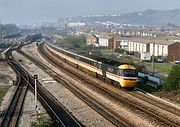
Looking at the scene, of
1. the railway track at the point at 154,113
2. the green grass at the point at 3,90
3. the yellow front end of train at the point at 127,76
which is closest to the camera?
the railway track at the point at 154,113

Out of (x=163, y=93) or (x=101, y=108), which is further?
(x=163, y=93)

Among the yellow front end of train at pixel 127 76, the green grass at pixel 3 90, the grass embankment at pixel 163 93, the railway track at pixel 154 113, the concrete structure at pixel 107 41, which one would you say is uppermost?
the yellow front end of train at pixel 127 76

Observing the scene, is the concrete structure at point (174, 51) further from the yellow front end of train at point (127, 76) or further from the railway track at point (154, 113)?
the railway track at point (154, 113)

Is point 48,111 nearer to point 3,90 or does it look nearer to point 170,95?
point 170,95

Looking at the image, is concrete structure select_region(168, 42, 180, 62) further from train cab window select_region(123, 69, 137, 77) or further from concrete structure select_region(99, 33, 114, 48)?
train cab window select_region(123, 69, 137, 77)

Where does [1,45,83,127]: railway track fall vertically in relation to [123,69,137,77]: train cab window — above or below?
below

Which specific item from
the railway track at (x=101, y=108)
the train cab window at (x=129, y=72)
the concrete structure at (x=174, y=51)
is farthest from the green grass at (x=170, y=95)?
the concrete structure at (x=174, y=51)

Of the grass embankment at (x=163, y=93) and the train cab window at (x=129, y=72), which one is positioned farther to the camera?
the train cab window at (x=129, y=72)

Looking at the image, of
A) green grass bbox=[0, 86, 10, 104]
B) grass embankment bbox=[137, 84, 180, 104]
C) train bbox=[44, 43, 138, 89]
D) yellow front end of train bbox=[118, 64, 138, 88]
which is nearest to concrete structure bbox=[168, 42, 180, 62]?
train bbox=[44, 43, 138, 89]

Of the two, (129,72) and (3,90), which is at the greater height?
(129,72)

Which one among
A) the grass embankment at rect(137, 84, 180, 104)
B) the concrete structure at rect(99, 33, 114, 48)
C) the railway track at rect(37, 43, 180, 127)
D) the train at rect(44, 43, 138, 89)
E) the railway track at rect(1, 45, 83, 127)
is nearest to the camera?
the railway track at rect(37, 43, 180, 127)

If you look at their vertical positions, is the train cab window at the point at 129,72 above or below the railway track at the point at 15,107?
above

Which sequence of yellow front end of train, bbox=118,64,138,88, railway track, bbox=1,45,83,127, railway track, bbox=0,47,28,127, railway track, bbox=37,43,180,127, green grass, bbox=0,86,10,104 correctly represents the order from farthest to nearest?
green grass, bbox=0,86,10,104
yellow front end of train, bbox=118,64,138,88
railway track, bbox=0,47,28,127
railway track, bbox=1,45,83,127
railway track, bbox=37,43,180,127

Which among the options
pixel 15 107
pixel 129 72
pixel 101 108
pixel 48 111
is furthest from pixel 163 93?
pixel 15 107
